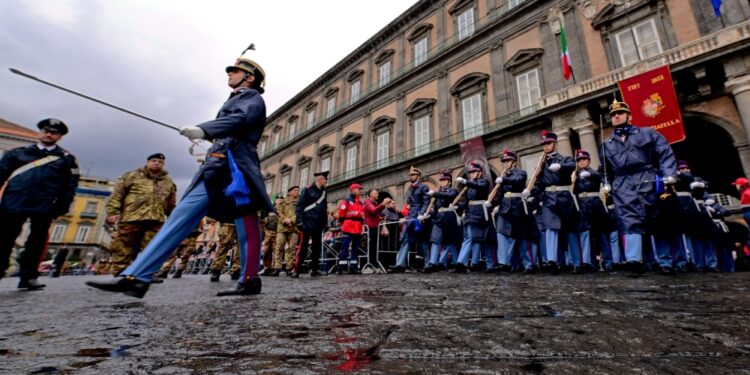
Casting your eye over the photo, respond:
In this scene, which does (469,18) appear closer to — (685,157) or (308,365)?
(685,157)

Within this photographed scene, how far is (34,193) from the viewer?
395cm

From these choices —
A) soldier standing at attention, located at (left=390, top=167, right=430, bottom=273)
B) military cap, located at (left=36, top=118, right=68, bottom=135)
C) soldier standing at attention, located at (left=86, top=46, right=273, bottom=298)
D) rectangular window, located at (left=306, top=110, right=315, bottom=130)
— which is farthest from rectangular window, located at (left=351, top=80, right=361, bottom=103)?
soldier standing at attention, located at (left=86, top=46, right=273, bottom=298)

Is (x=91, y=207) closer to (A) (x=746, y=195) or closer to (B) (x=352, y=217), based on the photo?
(B) (x=352, y=217)

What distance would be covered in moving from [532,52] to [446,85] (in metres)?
4.28

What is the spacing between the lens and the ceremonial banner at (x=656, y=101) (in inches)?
368

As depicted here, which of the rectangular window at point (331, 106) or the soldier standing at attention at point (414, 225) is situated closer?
the soldier standing at attention at point (414, 225)

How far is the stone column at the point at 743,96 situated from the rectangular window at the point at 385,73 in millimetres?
14992

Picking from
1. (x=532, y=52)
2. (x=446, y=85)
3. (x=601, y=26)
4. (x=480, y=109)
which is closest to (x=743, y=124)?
(x=601, y=26)

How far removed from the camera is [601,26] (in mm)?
12523

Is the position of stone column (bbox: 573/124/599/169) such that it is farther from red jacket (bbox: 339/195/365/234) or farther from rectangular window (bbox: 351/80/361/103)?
rectangular window (bbox: 351/80/361/103)

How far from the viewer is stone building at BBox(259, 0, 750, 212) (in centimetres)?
993

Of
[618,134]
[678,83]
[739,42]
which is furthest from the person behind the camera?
[678,83]

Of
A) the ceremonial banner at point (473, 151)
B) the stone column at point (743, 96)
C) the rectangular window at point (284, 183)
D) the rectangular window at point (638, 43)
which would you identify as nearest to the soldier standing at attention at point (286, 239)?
the ceremonial banner at point (473, 151)

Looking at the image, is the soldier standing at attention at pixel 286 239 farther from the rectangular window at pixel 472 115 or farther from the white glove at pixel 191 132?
the rectangular window at pixel 472 115
